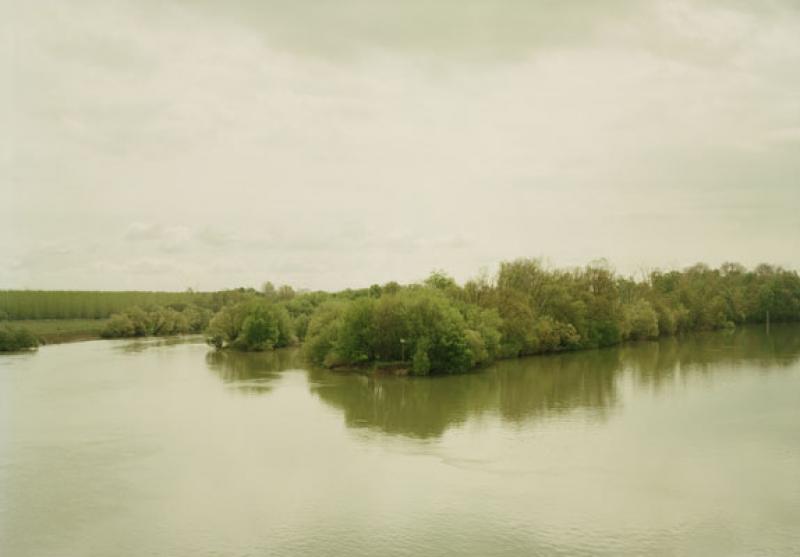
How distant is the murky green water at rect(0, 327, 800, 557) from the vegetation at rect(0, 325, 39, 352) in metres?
23.2

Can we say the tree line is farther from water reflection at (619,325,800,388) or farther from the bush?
water reflection at (619,325,800,388)

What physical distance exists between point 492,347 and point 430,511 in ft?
93.4

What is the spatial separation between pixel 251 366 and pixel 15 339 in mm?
24799

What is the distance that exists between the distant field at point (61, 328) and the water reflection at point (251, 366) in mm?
21550

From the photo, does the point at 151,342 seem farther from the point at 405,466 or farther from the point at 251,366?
the point at 405,466

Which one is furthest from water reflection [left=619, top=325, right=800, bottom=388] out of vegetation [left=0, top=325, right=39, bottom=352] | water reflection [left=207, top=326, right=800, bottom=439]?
vegetation [left=0, top=325, right=39, bottom=352]

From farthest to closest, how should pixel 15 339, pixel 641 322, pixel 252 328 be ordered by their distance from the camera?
pixel 641 322 → pixel 15 339 → pixel 252 328

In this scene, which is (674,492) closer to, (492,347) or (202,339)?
(492,347)

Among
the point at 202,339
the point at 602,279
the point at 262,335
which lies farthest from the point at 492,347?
the point at 202,339

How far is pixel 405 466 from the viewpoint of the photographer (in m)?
21.6

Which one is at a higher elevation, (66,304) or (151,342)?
(66,304)

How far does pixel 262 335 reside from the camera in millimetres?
61188

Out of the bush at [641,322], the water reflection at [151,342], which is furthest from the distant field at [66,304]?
the bush at [641,322]

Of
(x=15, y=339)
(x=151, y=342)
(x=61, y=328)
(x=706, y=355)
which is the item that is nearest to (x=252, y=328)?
(x=151, y=342)
